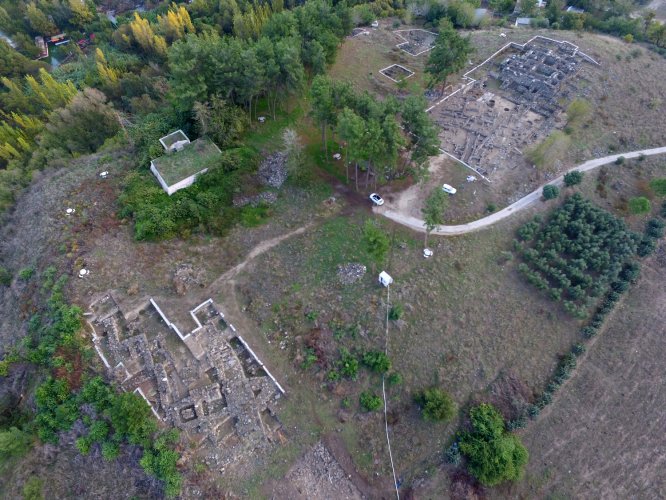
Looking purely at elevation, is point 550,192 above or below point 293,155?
below

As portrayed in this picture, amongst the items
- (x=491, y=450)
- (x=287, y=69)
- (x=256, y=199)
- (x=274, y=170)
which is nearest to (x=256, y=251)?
(x=256, y=199)

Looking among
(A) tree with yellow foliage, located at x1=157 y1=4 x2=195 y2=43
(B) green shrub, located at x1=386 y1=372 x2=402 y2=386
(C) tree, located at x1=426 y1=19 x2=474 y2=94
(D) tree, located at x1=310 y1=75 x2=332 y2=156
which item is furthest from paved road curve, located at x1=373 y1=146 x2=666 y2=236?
(A) tree with yellow foliage, located at x1=157 y1=4 x2=195 y2=43

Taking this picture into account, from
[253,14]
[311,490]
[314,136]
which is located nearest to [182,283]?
[311,490]

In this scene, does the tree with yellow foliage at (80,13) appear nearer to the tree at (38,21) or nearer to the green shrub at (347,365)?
the tree at (38,21)

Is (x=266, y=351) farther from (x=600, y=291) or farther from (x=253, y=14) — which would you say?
(x=253, y=14)

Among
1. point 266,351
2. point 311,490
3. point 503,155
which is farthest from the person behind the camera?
point 503,155

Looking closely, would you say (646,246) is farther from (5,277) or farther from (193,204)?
(5,277)
